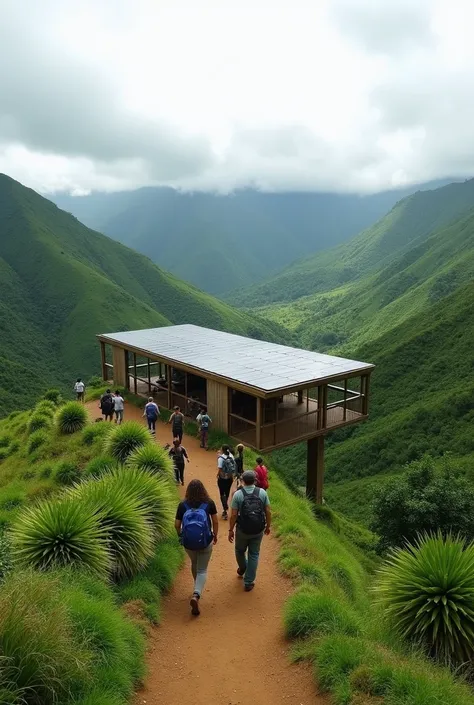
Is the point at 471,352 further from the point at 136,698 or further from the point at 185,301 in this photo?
the point at 185,301

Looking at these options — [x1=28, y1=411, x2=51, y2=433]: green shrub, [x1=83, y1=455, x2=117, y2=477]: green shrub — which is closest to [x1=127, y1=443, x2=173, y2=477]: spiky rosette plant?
[x1=83, y1=455, x2=117, y2=477]: green shrub

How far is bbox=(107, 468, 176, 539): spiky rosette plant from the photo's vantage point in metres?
9.31

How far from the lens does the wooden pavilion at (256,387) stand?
667 inches

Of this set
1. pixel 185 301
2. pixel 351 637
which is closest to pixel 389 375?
pixel 351 637

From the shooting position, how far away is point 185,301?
543ft

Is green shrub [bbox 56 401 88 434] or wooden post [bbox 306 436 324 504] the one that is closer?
green shrub [bbox 56 401 88 434]

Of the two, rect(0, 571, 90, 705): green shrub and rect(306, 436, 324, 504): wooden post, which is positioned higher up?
rect(0, 571, 90, 705): green shrub

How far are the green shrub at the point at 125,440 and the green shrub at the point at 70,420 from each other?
518 cm

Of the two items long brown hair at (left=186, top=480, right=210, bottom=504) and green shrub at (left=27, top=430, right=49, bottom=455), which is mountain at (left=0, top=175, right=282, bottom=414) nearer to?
green shrub at (left=27, top=430, right=49, bottom=455)

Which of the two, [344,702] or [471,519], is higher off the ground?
[344,702]

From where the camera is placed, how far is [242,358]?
20156mm

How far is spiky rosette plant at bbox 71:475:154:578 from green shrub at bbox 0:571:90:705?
103 inches

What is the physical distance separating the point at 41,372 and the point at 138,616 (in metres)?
88.1

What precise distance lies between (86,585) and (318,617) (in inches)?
121
